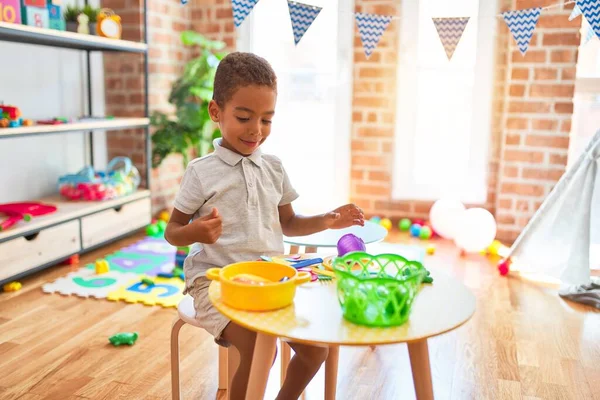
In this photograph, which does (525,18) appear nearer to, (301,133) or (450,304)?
(301,133)

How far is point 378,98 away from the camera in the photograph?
152 inches

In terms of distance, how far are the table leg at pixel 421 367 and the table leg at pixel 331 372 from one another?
42 centimetres

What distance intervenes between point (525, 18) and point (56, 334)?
2368mm

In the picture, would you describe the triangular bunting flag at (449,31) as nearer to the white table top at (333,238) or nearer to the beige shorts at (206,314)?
the white table top at (333,238)

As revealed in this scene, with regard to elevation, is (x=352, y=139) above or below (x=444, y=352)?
above

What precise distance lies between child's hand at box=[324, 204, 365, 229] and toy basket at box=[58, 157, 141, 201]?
7.12ft

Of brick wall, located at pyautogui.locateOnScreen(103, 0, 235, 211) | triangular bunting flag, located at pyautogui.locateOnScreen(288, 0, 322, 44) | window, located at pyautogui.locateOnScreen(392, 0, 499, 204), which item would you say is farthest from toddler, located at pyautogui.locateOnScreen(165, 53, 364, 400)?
brick wall, located at pyautogui.locateOnScreen(103, 0, 235, 211)

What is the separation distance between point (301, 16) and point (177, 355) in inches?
68.5

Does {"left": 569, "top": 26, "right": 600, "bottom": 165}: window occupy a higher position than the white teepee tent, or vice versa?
{"left": 569, "top": 26, "right": 600, "bottom": 165}: window

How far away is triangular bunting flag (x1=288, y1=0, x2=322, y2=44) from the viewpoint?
268cm

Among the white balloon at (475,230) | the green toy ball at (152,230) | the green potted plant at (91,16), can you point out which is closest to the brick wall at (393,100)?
the white balloon at (475,230)

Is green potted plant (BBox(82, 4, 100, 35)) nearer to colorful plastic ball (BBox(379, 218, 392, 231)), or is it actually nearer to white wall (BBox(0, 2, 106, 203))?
white wall (BBox(0, 2, 106, 203))

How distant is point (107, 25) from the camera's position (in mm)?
3186

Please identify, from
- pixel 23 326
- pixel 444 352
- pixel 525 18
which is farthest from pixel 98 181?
pixel 525 18
